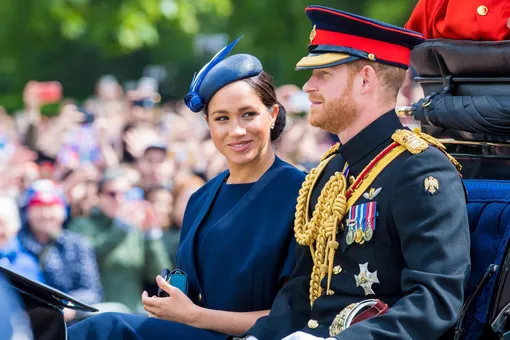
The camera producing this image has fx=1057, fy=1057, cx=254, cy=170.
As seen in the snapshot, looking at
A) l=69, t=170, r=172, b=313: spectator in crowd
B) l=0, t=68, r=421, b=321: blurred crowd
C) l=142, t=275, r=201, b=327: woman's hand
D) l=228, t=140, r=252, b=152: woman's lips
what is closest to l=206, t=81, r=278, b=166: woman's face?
l=228, t=140, r=252, b=152: woman's lips

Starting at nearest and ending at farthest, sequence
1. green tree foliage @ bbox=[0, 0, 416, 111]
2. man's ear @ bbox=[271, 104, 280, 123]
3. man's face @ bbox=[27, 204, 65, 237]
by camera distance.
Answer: man's ear @ bbox=[271, 104, 280, 123] → man's face @ bbox=[27, 204, 65, 237] → green tree foliage @ bbox=[0, 0, 416, 111]

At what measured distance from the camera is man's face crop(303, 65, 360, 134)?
4062 mm

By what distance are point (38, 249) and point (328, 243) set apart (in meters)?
4.41

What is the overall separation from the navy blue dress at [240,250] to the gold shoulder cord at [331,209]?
9.5 inches

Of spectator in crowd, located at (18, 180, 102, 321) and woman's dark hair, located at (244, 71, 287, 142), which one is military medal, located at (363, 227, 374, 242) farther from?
spectator in crowd, located at (18, 180, 102, 321)

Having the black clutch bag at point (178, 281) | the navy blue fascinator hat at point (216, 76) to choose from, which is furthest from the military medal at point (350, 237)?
the navy blue fascinator hat at point (216, 76)

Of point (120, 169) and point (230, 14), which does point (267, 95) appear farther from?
point (230, 14)

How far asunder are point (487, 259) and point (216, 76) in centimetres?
152

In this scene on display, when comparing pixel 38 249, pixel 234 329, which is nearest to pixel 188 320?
pixel 234 329

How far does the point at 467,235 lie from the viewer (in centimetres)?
375

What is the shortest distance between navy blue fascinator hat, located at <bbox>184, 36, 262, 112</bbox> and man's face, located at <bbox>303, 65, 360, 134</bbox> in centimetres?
69

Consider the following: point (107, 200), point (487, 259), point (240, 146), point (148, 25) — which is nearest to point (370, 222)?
point (487, 259)

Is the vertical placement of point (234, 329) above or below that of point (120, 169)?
below

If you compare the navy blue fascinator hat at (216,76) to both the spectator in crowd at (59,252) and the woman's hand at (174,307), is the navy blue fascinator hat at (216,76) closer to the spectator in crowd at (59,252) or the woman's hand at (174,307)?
the woman's hand at (174,307)
